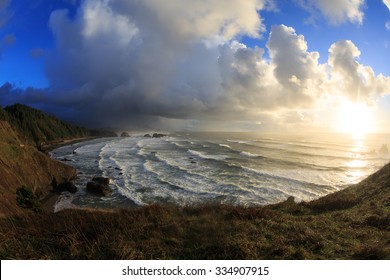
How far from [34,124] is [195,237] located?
5576 inches

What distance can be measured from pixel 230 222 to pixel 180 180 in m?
27.4

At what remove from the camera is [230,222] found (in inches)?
391

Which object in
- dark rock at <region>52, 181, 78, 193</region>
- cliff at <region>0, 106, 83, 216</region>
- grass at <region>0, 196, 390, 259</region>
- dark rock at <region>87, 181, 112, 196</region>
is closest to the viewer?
grass at <region>0, 196, 390, 259</region>

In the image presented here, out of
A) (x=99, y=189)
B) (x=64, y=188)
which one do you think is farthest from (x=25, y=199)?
(x=64, y=188)

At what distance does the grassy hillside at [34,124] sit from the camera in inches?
4507

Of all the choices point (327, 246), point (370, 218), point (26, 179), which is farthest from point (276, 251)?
point (26, 179)

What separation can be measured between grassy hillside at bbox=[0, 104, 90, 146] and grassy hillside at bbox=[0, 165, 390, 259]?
11384 cm

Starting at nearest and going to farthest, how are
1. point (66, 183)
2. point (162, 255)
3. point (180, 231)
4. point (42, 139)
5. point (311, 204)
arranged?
point (162, 255) < point (180, 231) < point (311, 204) < point (66, 183) < point (42, 139)

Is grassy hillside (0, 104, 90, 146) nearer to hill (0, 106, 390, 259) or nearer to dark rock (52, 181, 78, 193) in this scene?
dark rock (52, 181, 78, 193)

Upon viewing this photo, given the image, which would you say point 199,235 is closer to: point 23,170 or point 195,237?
point 195,237

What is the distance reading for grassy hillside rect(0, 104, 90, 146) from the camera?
114 m

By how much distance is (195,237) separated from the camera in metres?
7.99

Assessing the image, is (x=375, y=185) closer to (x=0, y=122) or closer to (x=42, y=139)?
(x=0, y=122)

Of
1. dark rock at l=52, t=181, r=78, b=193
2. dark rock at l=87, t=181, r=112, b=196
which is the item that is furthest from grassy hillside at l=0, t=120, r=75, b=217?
dark rock at l=87, t=181, r=112, b=196
